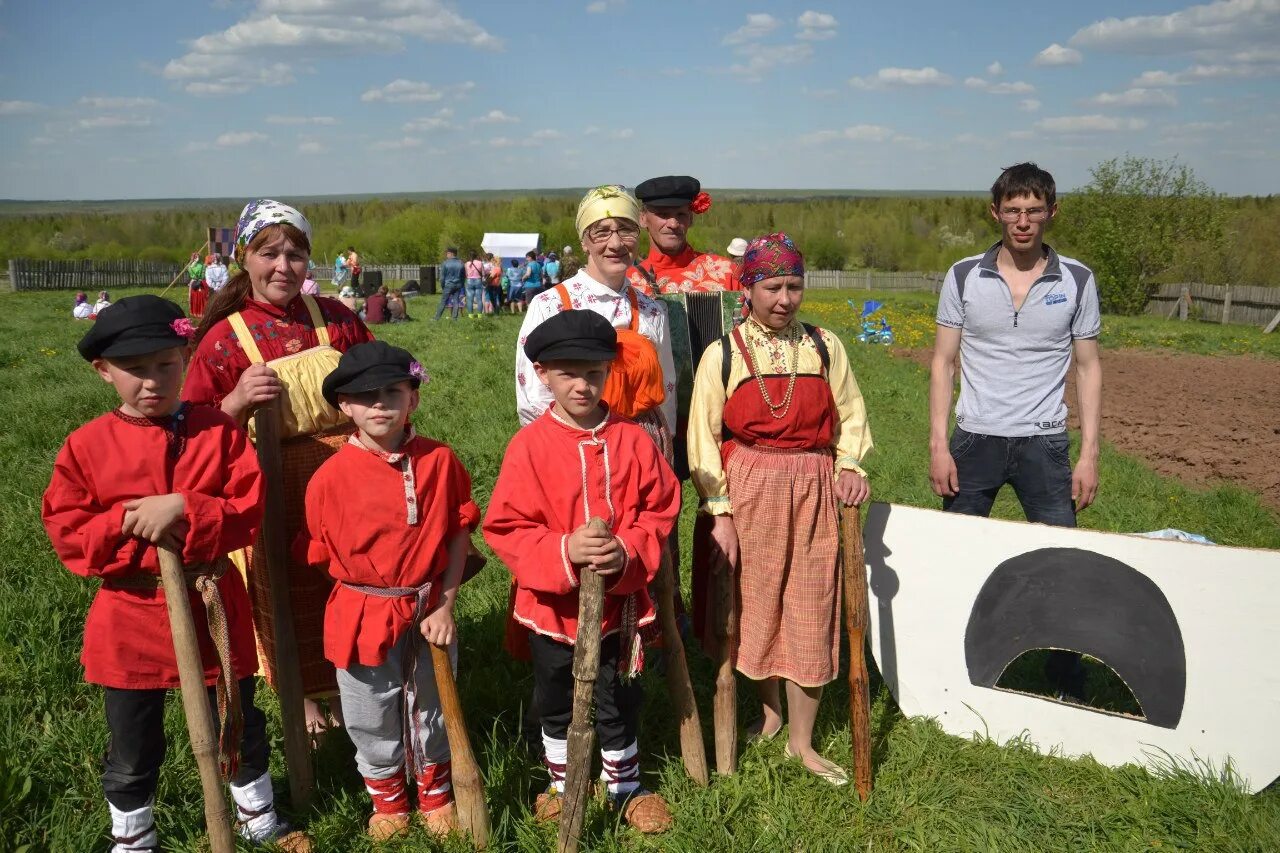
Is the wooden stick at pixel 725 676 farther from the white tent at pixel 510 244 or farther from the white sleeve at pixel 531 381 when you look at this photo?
the white tent at pixel 510 244

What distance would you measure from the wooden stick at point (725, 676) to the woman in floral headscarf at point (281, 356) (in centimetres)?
151

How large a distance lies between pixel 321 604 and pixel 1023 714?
287 centimetres

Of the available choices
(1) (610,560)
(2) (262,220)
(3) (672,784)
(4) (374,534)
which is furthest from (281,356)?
(3) (672,784)

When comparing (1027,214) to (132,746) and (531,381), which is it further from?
(132,746)

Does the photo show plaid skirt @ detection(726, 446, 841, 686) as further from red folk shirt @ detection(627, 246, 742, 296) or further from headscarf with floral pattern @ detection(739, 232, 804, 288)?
red folk shirt @ detection(627, 246, 742, 296)

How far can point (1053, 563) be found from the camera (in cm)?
355

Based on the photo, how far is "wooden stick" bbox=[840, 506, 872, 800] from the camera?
10.7 feet

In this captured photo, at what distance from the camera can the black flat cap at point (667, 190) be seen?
392 cm

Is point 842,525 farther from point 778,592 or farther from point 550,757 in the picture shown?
point 550,757

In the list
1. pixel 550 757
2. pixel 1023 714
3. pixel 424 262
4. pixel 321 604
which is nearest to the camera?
pixel 550 757

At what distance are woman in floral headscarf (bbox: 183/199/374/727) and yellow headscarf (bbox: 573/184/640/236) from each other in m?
1.02

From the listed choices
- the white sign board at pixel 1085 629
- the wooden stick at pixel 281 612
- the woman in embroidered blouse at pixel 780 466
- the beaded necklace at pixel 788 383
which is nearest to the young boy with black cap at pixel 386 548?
the wooden stick at pixel 281 612

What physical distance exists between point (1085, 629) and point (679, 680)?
1.63 m

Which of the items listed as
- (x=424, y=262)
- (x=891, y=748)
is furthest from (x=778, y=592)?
(x=424, y=262)
